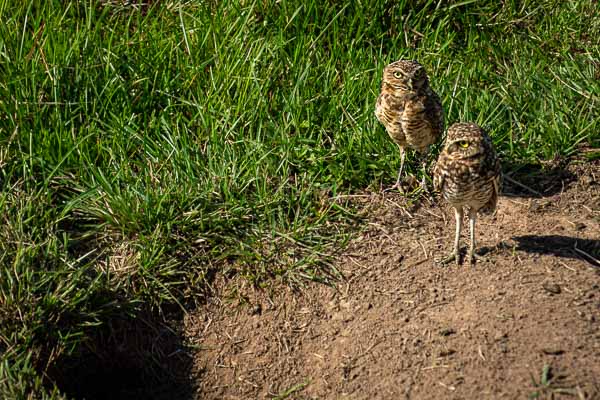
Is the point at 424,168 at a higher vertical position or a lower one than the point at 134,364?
higher

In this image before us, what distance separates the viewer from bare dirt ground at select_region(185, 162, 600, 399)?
4.36m

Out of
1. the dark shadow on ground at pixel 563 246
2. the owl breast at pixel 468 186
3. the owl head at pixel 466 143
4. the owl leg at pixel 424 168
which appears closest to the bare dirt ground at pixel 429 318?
the dark shadow on ground at pixel 563 246

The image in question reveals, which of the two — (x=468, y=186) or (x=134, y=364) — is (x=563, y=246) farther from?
(x=134, y=364)

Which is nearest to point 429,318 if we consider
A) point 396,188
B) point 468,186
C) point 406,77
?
point 468,186

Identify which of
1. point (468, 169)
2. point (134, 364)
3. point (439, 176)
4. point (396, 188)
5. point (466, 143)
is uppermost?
point (466, 143)

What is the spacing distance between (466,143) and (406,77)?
0.76 meters

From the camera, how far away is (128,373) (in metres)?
5.12

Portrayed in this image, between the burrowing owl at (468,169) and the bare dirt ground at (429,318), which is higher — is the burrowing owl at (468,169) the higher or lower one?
the higher one

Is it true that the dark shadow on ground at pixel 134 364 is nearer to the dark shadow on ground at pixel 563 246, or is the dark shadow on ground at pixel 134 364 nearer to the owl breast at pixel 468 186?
the owl breast at pixel 468 186

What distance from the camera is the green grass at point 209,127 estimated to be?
511 cm

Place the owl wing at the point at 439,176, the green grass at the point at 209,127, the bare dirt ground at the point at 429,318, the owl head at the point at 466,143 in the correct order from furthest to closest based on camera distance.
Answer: the green grass at the point at 209,127, the owl wing at the point at 439,176, the owl head at the point at 466,143, the bare dirt ground at the point at 429,318

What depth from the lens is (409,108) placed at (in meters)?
5.42

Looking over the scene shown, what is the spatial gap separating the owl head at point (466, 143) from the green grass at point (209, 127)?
886 millimetres

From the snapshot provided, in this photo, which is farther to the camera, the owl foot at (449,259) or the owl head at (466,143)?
the owl foot at (449,259)
